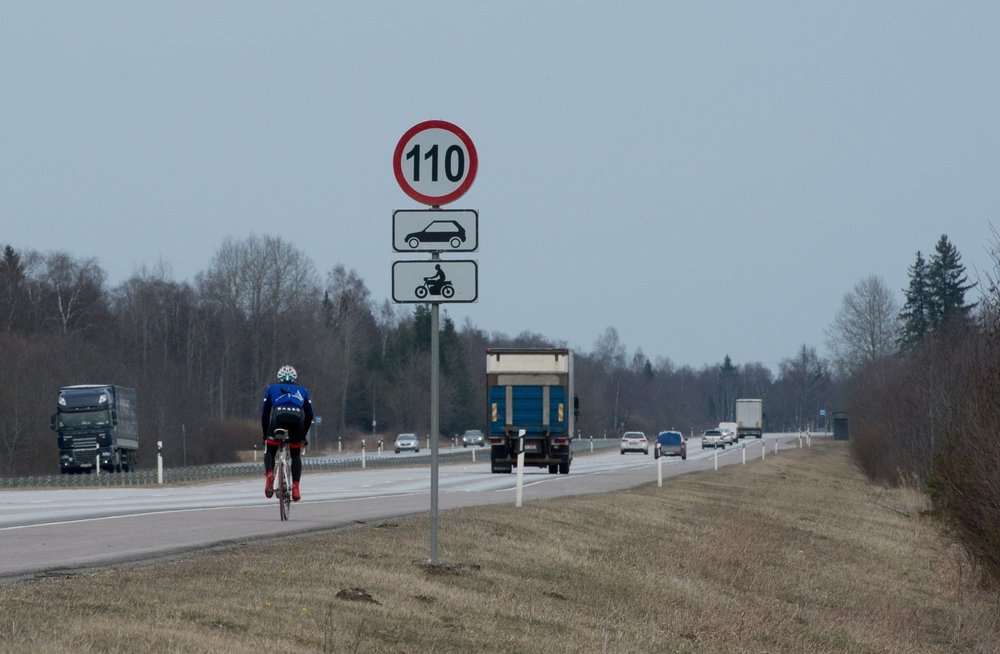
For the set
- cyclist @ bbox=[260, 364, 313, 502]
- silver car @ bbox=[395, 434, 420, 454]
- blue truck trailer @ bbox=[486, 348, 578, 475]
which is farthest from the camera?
silver car @ bbox=[395, 434, 420, 454]

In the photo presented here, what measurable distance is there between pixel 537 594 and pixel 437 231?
10.4ft

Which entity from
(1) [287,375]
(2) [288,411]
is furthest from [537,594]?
(1) [287,375]

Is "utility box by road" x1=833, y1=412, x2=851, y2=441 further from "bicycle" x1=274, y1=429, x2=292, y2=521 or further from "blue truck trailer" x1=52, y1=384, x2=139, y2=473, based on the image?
"bicycle" x1=274, y1=429, x2=292, y2=521

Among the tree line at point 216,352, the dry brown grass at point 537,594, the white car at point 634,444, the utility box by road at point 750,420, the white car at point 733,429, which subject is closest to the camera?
the dry brown grass at point 537,594

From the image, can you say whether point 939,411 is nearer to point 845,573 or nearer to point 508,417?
point 508,417

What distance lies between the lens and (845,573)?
19812 millimetres

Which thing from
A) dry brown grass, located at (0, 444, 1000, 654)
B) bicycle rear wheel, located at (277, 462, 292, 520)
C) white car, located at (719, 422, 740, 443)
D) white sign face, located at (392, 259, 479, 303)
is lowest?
dry brown grass, located at (0, 444, 1000, 654)

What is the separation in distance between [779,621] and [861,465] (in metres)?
48.1

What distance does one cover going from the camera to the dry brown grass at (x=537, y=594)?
28.3ft

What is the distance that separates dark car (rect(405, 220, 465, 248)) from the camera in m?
11.7

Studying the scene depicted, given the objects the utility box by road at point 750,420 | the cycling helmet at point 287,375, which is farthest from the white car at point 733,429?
the cycling helmet at point 287,375

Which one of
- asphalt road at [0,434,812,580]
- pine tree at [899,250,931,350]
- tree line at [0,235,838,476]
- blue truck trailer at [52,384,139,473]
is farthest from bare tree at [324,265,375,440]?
asphalt road at [0,434,812,580]

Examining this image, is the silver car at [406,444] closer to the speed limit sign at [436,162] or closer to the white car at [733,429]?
the white car at [733,429]

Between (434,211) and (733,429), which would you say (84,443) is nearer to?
(434,211)
